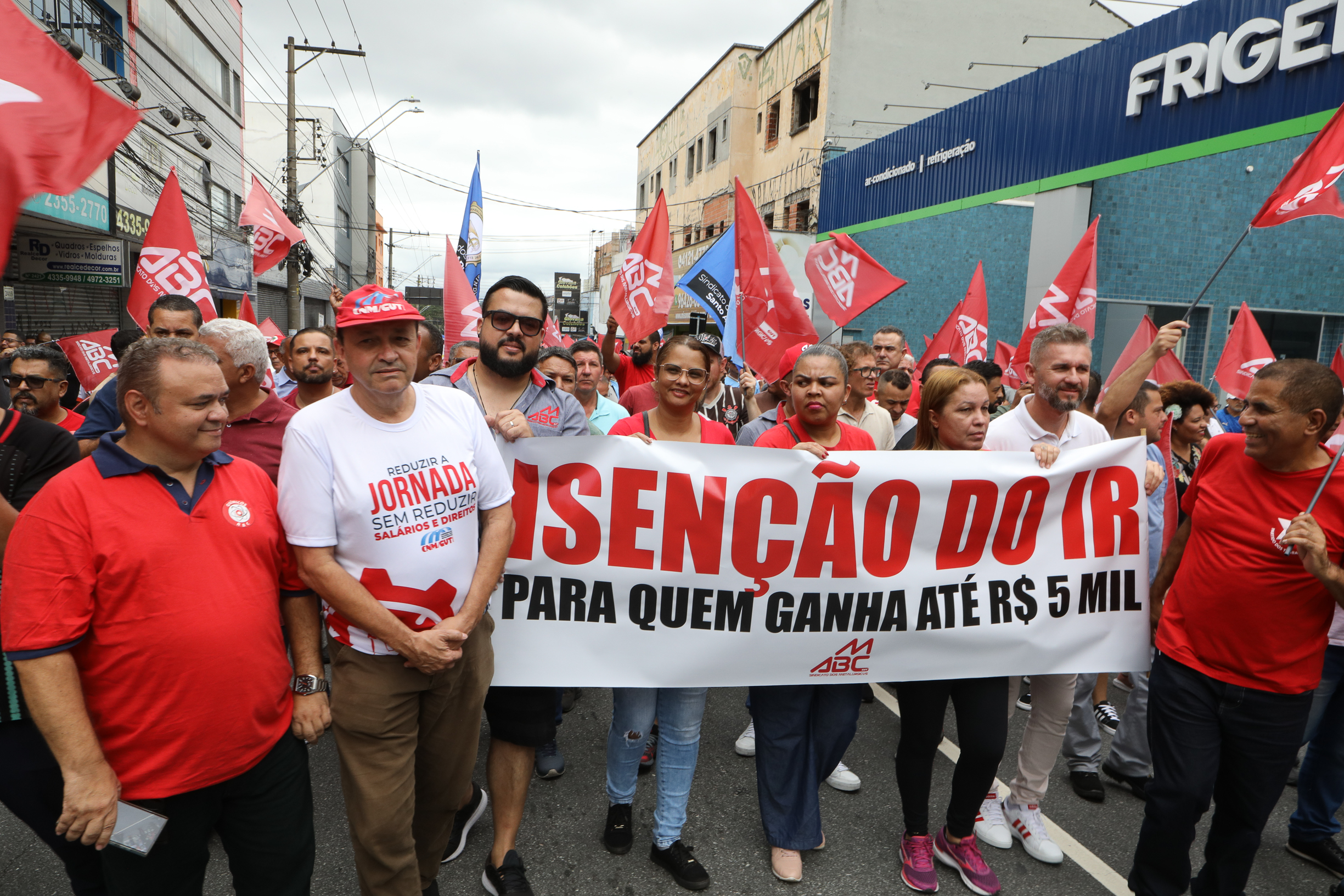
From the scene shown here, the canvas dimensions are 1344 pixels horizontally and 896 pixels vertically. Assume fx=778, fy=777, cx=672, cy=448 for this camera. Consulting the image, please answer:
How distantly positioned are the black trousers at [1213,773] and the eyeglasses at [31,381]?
17.0 ft

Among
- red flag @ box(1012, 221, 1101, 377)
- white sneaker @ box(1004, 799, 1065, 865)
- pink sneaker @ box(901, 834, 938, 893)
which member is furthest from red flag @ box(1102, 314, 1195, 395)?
pink sneaker @ box(901, 834, 938, 893)

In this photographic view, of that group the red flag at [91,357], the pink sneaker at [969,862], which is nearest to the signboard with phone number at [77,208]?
the red flag at [91,357]

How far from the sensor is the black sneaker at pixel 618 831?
10.2ft

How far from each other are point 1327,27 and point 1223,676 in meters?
9.29

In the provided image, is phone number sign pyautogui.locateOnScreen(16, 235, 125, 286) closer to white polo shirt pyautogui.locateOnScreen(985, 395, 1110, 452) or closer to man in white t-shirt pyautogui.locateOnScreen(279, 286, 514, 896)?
man in white t-shirt pyautogui.locateOnScreen(279, 286, 514, 896)

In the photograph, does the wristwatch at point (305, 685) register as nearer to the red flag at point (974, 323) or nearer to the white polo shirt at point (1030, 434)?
the white polo shirt at point (1030, 434)

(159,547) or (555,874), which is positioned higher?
(159,547)

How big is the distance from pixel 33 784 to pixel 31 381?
2.62 metres

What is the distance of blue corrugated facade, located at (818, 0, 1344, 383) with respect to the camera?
9.71 metres

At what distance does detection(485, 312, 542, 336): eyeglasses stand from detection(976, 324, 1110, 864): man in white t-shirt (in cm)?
202

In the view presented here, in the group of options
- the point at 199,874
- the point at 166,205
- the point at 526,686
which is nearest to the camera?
the point at 199,874

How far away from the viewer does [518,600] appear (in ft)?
9.95

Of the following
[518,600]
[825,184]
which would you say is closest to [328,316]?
[825,184]

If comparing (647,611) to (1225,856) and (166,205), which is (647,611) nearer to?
(1225,856)
